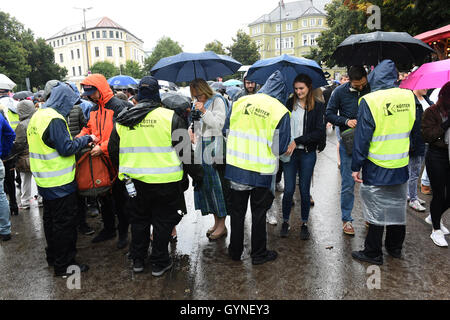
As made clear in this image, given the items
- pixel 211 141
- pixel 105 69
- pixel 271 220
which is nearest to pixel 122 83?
pixel 211 141

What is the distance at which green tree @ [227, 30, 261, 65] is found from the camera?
42.0m

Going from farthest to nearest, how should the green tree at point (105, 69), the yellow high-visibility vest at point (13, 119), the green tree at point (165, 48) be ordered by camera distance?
the green tree at point (165, 48) → the green tree at point (105, 69) → the yellow high-visibility vest at point (13, 119)

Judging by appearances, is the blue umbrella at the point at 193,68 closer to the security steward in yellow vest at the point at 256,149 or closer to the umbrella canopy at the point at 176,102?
the umbrella canopy at the point at 176,102

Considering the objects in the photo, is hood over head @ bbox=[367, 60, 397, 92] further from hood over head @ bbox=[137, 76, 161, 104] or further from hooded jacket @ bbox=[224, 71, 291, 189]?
hood over head @ bbox=[137, 76, 161, 104]

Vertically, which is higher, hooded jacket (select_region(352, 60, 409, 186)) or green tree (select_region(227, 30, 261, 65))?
green tree (select_region(227, 30, 261, 65))

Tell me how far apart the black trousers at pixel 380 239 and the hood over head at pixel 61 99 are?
3.48 metres

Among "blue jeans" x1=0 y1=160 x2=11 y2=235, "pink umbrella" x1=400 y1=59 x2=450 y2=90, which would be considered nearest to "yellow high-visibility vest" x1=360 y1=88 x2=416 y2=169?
"pink umbrella" x1=400 y1=59 x2=450 y2=90

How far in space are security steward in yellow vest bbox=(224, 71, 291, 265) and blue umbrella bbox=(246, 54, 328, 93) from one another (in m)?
0.70

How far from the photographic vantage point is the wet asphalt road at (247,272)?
3.07 meters

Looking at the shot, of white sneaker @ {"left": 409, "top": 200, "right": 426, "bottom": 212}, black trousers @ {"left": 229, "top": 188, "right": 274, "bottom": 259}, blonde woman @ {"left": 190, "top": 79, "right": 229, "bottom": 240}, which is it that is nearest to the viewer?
black trousers @ {"left": 229, "top": 188, "right": 274, "bottom": 259}

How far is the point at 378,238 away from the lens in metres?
3.46

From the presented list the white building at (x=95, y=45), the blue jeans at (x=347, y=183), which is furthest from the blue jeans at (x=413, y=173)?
the white building at (x=95, y=45)
